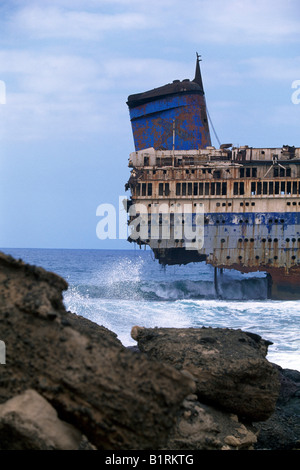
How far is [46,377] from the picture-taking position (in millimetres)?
4645

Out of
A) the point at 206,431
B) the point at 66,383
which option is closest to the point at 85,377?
the point at 66,383

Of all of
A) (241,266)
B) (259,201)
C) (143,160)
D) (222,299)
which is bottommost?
(222,299)

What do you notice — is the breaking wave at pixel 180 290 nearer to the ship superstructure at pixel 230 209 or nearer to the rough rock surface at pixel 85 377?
the ship superstructure at pixel 230 209

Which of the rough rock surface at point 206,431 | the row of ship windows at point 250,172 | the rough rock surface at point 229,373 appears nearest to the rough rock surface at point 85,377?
the rough rock surface at point 206,431

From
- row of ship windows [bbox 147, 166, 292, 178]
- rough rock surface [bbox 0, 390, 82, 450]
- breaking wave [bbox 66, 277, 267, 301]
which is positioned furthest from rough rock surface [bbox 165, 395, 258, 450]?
breaking wave [bbox 66, 277, 267, 301]

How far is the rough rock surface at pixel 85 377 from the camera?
14.7ft

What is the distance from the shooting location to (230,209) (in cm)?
3725

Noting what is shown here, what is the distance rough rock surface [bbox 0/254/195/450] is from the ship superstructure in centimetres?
3261

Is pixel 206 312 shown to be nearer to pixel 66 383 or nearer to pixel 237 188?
pixel 237 188
